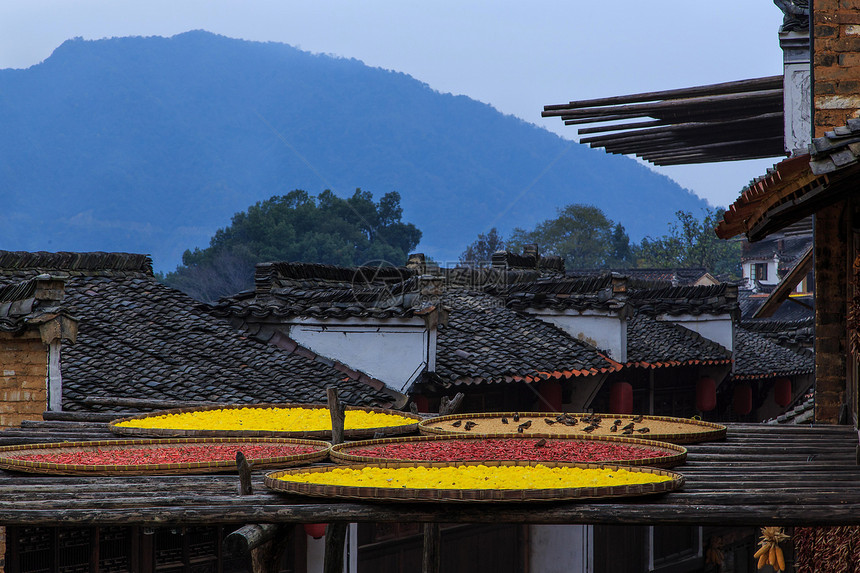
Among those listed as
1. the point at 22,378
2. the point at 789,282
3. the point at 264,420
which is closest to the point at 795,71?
the point at 789,282

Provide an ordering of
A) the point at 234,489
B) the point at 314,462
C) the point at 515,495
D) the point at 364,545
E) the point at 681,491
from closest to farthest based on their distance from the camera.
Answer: the point at 515,495
the point at 681,491
the point at 234,489
the point at 314,462
the point at 364,545

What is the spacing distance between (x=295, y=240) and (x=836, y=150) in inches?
2479

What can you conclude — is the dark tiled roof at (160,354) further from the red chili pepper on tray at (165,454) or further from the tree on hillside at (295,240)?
the tree on hillside at (295,240)

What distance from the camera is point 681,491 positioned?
4.08 metres

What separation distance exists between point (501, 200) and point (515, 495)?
192892mm

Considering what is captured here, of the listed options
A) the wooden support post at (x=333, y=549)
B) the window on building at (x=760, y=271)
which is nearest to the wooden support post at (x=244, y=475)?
the wooden support post at (x=333, y=549)

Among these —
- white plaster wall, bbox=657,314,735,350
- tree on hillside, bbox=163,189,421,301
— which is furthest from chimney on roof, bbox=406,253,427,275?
tree on hillside, bbox=163,189,421,301

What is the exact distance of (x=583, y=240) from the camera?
75062 millimetres

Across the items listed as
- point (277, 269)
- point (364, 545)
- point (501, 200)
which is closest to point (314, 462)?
point (364, 545)

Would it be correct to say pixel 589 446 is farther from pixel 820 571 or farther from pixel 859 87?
pixel 859 87

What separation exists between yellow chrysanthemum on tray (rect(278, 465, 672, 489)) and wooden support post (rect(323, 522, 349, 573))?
234cm

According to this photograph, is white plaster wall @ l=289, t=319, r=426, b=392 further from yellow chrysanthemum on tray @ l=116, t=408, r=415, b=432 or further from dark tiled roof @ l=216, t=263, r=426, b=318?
yellow chrysanthemum on tray @ l=116, t=408, r=415, b=432

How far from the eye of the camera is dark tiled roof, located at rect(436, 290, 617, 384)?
14.9m

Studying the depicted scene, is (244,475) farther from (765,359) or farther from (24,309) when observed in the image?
(765,359)
